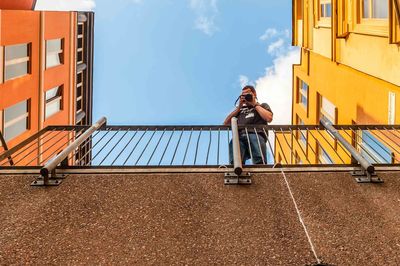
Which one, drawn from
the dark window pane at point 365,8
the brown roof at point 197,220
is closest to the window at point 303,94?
the dark window pane at point 365,8

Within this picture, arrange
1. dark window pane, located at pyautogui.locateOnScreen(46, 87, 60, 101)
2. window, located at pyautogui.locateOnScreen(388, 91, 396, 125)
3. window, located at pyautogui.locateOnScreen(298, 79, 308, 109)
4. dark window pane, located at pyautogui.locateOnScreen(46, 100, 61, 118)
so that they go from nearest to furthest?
window, located at pyautogui.locateOnScreen(388, 91, 396, 125), dark window pane, located at pyautogui.locateOnScreen(46, 100, 61, 118), dark window pane, located at pyautogui.locateOnScreen(46, 87, 60, 101), window, located at pyautogui.locateOnScreen(298, 79, 308, 109)

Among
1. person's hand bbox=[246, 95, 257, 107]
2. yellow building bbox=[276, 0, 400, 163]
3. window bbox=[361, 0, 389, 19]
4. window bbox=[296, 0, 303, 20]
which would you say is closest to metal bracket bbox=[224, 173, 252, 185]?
yellow building bbox=[276, 0, 400, 163]

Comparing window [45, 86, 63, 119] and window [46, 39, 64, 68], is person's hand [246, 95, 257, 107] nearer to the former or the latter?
window [45, 86, 63, 119]

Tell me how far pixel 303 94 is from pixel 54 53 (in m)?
12.1

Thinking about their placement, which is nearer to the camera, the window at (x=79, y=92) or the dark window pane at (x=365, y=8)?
the dark window pane at (x=365, y=8)

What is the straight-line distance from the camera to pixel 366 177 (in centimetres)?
449

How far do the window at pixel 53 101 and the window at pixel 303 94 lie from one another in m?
11.9

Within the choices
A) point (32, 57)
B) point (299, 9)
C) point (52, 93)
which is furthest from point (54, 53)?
point (299, 9)

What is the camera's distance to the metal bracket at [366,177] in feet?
14.5

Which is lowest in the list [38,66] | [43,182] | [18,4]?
[43,182]

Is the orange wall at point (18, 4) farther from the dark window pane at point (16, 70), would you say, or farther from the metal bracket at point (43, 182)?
the metal bracket at point (43, 182)

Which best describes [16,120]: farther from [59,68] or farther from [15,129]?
[59,68]

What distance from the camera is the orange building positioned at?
1323 cm

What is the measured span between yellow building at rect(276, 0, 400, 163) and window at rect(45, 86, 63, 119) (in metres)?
11.2
